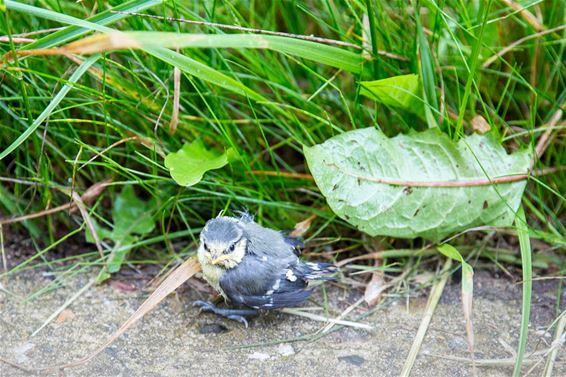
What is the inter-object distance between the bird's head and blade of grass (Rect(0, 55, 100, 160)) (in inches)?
22.0

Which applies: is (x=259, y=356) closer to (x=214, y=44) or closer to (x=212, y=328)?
(x=212, y=328)

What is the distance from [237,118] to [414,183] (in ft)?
2.31

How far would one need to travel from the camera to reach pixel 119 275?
241 cm

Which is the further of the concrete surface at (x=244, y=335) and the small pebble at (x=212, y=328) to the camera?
the small pebble at (x=212, y=328)

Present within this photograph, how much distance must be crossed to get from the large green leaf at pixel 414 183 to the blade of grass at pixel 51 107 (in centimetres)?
72

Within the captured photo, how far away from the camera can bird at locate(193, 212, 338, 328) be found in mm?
2164

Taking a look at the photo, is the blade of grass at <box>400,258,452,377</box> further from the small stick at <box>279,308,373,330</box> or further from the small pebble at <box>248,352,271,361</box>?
the small pebble at <box>248,352,271,361</box>

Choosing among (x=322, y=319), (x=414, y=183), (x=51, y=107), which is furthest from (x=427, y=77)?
(x=51, y=107)

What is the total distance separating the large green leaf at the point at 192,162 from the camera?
2.17 metres

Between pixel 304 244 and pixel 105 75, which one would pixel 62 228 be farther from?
pixel 304 244

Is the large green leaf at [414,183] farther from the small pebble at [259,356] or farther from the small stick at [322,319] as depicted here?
the small pebble at [259,356]

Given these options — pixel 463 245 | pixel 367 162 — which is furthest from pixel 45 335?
pixel 463 245

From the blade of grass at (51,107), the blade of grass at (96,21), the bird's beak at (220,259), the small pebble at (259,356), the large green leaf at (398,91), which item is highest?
the blade of grass at (96,21)

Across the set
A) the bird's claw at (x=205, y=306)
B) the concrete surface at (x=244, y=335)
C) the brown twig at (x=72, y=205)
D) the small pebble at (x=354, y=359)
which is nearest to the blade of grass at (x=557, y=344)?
the concrete surface at (x=244, y=335)
